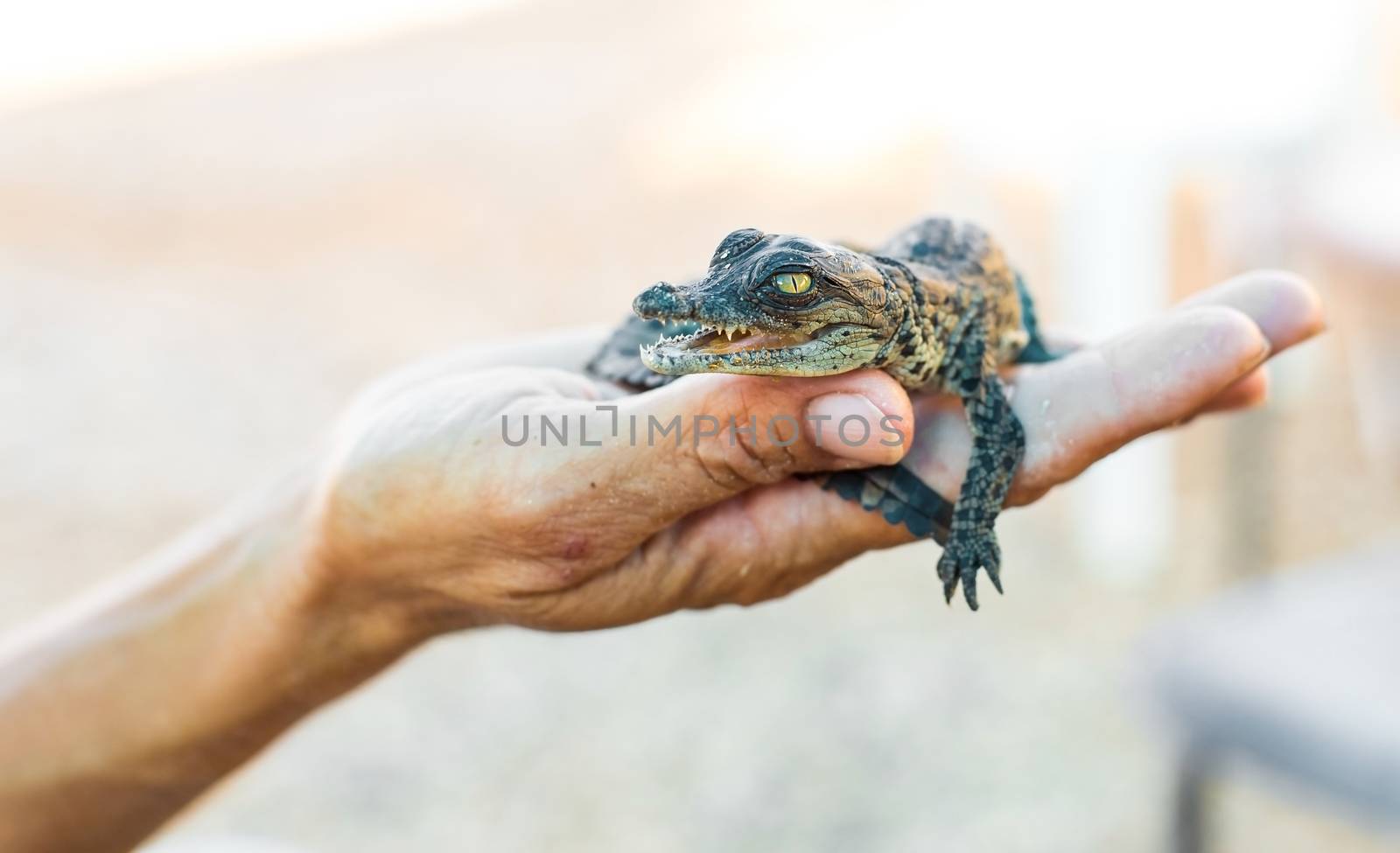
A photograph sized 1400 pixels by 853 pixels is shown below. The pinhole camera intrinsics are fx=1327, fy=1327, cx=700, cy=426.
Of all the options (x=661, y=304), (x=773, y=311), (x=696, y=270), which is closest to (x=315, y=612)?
(x=661, y=304)

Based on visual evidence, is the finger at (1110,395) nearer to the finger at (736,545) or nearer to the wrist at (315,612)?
the finger at (736,545)

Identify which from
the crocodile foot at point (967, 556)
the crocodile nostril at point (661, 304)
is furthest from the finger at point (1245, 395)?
the crocodile nostril at point (661, 304)

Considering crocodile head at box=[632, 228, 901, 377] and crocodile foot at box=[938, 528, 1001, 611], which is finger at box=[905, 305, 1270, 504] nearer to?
crocodile foot at box=[938, 528, 1001, 611]

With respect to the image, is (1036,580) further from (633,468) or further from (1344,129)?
(633,468)

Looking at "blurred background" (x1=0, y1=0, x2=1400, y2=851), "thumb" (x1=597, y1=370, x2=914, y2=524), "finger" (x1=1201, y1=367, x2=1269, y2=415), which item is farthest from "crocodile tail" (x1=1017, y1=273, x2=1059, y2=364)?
"blurred background" (x1=0, y1=0, x2=1400, y2=851)

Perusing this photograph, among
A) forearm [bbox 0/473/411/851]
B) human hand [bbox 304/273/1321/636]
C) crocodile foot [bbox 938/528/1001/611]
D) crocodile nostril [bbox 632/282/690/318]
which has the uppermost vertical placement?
crocodile nostril [bbox 632/282/690/318]

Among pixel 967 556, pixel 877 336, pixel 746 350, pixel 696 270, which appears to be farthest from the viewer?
pixel 696 270

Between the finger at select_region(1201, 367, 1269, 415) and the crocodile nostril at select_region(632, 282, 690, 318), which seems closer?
the crocodile nostril at select_region(632, 282, 690, 318)

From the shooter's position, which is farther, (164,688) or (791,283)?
(164,688)

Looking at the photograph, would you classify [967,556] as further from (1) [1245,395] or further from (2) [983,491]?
(1) [1245,395]
